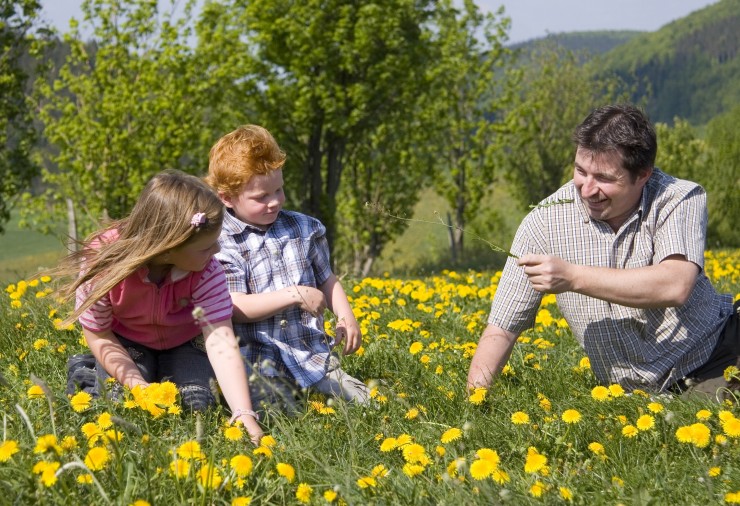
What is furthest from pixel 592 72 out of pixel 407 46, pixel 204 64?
pixel 204 64

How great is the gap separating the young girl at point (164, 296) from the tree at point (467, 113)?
18.6 m

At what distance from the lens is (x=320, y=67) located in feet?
57.4

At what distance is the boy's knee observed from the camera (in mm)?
3348

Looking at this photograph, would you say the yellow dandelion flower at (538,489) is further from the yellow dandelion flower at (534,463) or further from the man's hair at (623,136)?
the man's hair at (623,136)

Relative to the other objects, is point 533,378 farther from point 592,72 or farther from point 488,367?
point 592,72

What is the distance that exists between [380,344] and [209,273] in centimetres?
125

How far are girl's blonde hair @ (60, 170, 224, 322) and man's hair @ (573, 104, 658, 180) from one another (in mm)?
1606

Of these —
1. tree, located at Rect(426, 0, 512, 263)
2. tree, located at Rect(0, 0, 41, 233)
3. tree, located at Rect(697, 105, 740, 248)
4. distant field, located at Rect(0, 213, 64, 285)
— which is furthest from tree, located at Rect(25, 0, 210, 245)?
distant field, located at Rect(0, 213, 64, 285)

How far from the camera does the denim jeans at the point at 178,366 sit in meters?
3.49

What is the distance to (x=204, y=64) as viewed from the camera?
56.3ft

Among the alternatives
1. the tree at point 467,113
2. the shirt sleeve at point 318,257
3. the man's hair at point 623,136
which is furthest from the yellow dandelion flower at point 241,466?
the tree at point 467,113

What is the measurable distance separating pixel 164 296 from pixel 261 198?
0.63 metres

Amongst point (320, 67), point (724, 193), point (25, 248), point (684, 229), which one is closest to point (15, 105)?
point (320, 67)

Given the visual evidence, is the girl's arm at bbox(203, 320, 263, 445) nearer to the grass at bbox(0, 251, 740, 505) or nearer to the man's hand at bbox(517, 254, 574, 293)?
the grass at bbox(0, 251, 740, 505)
